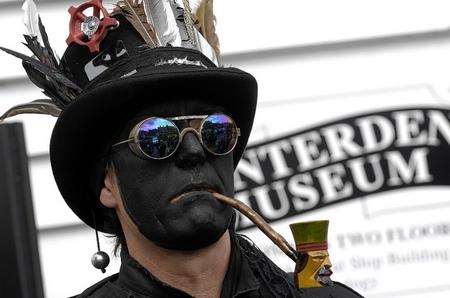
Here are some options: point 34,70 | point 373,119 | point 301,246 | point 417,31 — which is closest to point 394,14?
point 417,31

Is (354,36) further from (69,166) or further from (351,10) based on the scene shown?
(69,166)

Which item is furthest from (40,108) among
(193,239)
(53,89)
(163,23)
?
(193,239)

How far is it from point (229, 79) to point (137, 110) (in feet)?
0.61

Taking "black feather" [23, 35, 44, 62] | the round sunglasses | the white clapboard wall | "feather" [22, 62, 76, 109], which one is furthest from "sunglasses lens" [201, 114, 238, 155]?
the white clapboard wall

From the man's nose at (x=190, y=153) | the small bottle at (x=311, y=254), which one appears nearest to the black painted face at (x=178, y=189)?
the man's nose at (x=190, y=153)

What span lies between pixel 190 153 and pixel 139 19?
1.23 feet

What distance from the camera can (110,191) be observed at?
8.08 feet

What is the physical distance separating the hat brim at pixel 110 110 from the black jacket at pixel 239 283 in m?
0.14

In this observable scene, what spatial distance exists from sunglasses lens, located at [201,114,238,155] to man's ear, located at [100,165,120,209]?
216 mm

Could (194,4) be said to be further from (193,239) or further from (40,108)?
(193,239)

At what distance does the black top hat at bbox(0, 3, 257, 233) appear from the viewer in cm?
237

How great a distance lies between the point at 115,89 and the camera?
2.37 meters

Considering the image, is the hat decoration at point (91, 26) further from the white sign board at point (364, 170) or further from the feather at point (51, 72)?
the white sign board at point (364, 170)

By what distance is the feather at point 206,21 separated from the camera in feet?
8.70
